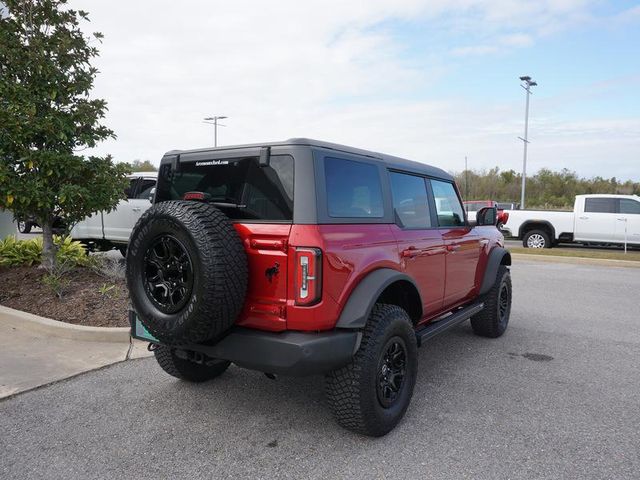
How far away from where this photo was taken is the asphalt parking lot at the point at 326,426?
106 inches

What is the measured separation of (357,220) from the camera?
3.13 m

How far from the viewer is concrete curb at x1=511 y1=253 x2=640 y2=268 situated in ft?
37.9

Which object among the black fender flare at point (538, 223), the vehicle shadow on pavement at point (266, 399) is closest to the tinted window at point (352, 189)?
the vehicle shadow on pavement at point (266, 399)

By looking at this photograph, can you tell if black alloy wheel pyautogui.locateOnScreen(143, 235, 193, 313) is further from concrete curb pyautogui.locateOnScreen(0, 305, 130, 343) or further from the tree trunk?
the tree trunk

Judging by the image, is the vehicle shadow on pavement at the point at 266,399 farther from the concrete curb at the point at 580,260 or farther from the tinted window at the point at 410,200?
the concrete curb at the point at 580,260

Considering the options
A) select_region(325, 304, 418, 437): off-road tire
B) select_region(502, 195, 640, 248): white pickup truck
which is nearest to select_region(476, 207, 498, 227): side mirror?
select_region(325, 304, 418, 437): off-road tire

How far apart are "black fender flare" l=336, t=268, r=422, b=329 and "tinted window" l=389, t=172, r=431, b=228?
737 mm

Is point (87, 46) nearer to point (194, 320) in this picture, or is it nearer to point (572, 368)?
point (194, 320)

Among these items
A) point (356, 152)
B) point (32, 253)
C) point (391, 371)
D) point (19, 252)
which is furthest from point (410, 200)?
point (19, 252)

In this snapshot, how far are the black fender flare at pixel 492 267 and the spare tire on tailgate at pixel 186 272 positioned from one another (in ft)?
10.3

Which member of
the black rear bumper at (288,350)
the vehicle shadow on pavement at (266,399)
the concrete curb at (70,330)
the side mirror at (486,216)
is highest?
the side mirror at (486,216)

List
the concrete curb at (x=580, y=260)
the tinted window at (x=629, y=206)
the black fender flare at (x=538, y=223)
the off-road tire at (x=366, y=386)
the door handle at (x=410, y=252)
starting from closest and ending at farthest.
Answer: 1. the off-road tire at (x=366, y=386)
2. the door handle at (x=410, y=252)
3. the concrete curb at (x=580, y=260)
4. the tinted window at (x=629, y=206)
5. the black fender flare at (x=538, y=223)

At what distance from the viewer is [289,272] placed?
273cm

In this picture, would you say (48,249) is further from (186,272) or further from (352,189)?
(352,189)
